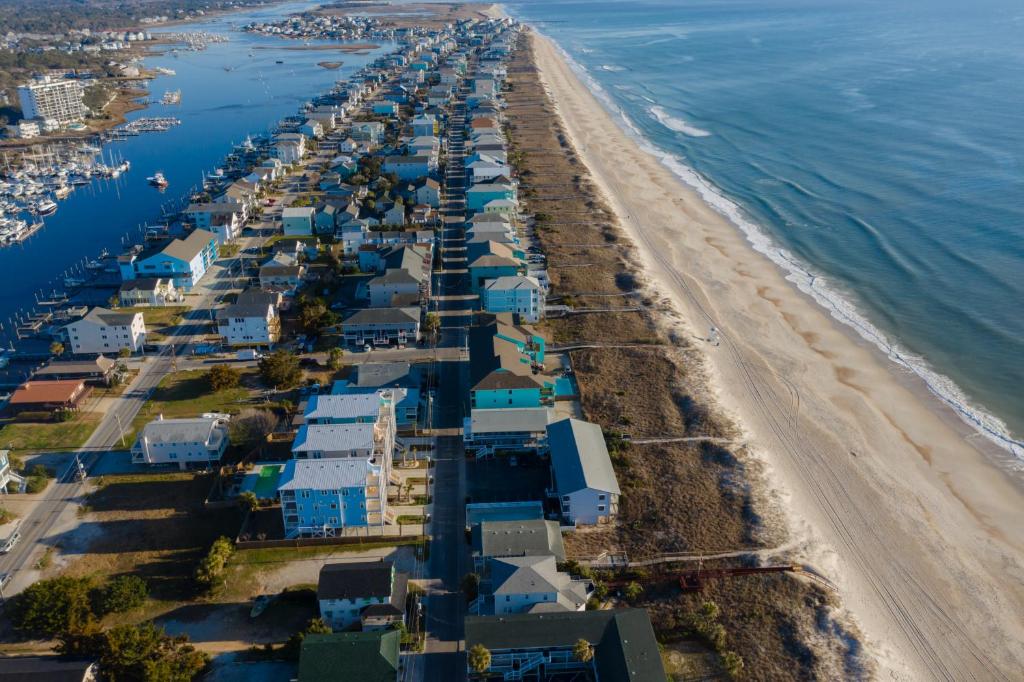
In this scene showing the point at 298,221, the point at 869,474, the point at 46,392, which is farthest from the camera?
the point at 298,221

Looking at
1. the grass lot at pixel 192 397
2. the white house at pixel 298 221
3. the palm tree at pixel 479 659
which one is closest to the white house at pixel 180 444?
the grass lot at pixel 192 397

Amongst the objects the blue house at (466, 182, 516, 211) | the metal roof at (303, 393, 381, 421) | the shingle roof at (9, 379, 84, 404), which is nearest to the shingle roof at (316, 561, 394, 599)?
the metal roof at (303, 393, 381, 421)

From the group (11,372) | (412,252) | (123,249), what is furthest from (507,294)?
(123,249)

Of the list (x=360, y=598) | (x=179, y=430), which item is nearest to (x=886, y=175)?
(x=179, y=430)

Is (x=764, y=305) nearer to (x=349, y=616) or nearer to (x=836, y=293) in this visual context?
(x=836, y=293)

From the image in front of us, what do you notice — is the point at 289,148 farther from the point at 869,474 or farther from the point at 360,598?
the point at 869,474

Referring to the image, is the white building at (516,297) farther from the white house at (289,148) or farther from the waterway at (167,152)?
the white house at (289,148)
